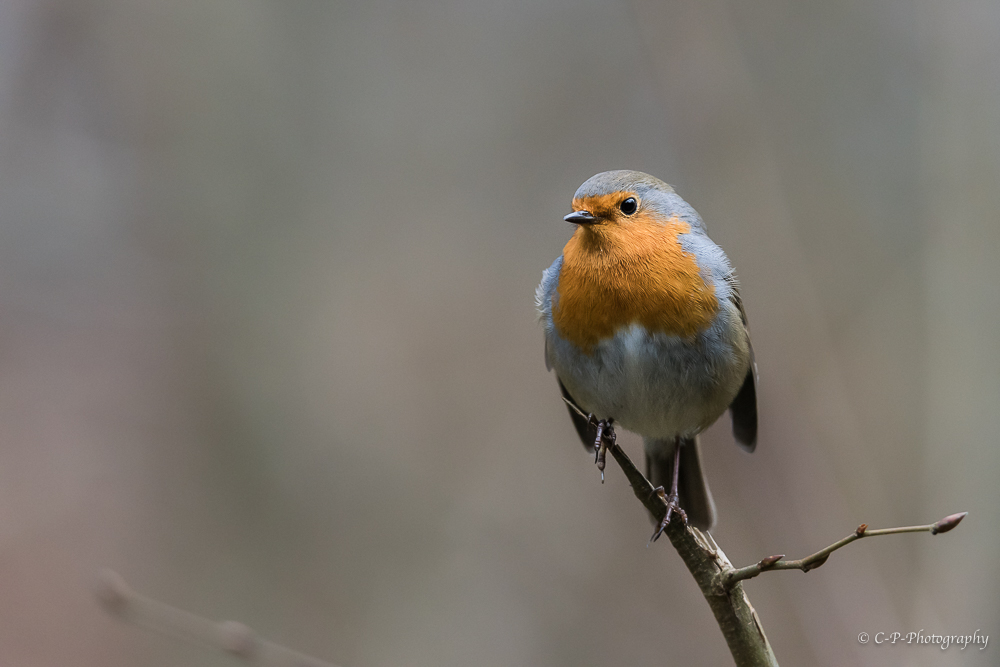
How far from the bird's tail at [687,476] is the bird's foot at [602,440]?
47cm

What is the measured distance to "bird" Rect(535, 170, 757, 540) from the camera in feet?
10.3

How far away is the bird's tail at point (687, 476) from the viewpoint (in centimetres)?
383

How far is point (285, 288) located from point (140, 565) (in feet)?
6.40

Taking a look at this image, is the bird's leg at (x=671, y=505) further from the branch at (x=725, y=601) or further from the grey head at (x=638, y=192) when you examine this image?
the grey head at (x=638, y=192)

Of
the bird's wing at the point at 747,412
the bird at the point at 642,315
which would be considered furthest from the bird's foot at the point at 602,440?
the bird's wing at the point at 747,412

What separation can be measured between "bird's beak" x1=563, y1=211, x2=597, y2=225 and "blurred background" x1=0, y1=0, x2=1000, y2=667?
1.48 m

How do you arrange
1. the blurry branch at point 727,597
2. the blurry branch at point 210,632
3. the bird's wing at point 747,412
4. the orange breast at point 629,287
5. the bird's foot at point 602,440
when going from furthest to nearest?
the bird's wing at point 747,412
the orange breast at point 629,287
the bird's foot at point 602,440
the blurry branch at point 210,632
the blurry branch at point 727,597

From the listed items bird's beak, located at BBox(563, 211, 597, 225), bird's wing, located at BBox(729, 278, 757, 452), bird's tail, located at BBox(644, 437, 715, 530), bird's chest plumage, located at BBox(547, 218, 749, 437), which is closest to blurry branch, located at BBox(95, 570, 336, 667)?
bird's chest plumage, located at BBox(547, 218, 749, 437)

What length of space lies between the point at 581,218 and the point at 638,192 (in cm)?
33

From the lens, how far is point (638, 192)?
3383 millimetres

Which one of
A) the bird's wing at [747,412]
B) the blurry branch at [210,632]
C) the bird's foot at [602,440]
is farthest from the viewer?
the bird's wing at [747,412]

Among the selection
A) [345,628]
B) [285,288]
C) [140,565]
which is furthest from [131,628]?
[285,288]

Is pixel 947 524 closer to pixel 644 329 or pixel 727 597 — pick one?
pixel 727 597

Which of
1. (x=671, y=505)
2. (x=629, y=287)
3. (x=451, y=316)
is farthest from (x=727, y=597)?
(x=451, y=316)
